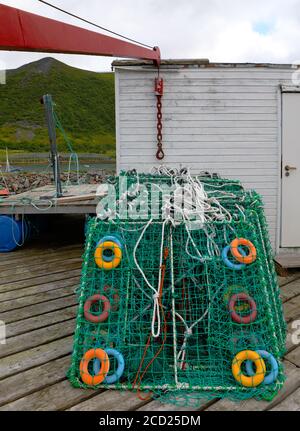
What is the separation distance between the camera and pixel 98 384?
2449 mm

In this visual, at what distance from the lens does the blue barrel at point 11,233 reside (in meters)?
6.39

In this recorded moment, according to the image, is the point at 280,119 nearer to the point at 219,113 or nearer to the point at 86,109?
the point at 219,113

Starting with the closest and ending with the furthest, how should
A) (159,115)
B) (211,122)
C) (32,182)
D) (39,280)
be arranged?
(39,280) → (159,115) → (211,122) → (32,182)

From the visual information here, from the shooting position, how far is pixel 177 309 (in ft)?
9.69

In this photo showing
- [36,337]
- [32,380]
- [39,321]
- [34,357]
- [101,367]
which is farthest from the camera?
[39,321]

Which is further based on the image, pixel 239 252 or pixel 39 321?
pixel 39 321

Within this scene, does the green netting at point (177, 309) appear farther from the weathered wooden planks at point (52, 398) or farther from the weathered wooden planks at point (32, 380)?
the weathered wooden planks at point (32, 380)

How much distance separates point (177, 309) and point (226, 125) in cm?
372

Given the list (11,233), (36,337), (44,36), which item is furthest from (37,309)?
(11,233)

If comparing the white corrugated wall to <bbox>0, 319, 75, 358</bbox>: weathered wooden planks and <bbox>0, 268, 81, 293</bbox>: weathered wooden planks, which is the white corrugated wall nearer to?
<bbox>0, 268, 81, 293</bbox>: weathered wooden planks

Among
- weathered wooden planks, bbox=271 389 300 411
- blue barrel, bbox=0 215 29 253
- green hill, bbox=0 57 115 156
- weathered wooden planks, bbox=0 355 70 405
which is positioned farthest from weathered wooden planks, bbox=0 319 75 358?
green hill, bbox=0 57 115 156

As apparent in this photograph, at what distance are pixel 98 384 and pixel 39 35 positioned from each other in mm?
2144

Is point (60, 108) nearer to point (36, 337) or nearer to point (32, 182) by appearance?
point (32, 182)
